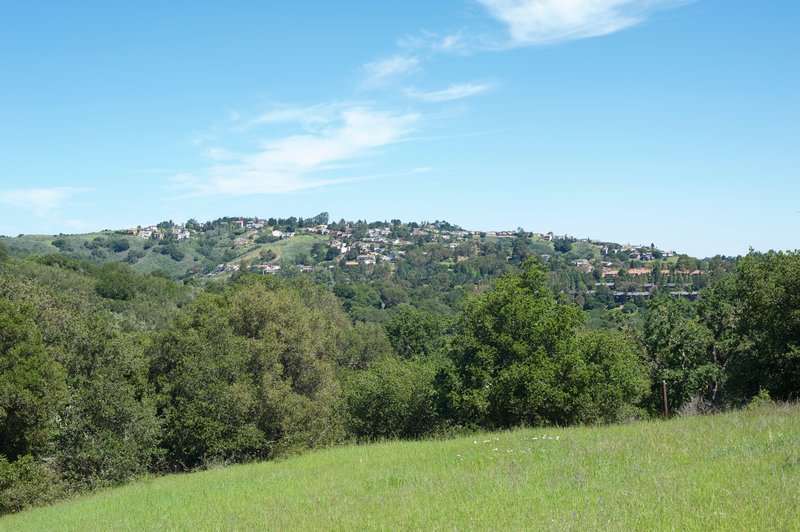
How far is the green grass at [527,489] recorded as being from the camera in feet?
27.2

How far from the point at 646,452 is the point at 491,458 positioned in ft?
11.5

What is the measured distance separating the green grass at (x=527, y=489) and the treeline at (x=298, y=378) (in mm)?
5199

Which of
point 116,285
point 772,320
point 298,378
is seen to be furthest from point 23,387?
point 116,285

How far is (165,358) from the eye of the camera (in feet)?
113

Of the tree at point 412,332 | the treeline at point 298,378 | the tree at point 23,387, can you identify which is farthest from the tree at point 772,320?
the tree at point 412,332

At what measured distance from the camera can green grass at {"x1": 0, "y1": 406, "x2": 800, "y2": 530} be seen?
830cm

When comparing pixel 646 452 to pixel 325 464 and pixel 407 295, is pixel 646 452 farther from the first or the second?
pixel 407 295

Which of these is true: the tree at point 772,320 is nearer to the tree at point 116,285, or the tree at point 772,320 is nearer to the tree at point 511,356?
the tree at point 511,356

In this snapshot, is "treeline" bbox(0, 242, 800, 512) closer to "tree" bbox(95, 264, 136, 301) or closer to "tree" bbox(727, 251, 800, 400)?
"tree" bbox(727, 251, 800, 400)

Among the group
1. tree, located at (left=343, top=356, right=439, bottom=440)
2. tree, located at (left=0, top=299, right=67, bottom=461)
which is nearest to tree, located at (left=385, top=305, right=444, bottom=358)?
tree, located at (left=343, top=356, right=439, bottom=440)

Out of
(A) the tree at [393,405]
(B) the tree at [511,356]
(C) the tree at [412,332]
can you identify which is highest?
(B) the tree at [511,356]

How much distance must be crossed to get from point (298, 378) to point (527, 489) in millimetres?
24314

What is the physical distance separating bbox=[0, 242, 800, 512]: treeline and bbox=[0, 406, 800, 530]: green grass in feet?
17.1

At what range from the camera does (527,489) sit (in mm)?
10484
